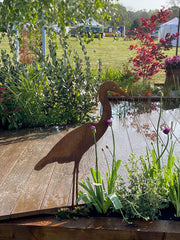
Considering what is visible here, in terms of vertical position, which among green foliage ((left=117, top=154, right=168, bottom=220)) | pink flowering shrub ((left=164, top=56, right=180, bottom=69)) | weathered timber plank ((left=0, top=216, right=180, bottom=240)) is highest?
pink flowering shrub ((left=164, top=56, right=180, bottom=69))

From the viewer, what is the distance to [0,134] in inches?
142

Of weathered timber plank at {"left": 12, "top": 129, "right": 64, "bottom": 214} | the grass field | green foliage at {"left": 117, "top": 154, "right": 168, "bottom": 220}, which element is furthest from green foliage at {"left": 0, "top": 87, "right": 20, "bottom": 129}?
the grass field

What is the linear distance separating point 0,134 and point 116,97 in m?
2.19

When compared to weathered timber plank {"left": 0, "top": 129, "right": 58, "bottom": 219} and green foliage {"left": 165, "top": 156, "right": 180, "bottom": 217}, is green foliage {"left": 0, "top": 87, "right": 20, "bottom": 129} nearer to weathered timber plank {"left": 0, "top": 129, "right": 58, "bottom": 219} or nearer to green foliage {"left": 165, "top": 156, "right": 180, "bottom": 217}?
weathered timber plank {"left": 0, "top": 129, "right": 58, "bottom": 219}

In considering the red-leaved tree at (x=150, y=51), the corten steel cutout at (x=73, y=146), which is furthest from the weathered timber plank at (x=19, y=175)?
the red-leaved tree at (x=150, y=51)

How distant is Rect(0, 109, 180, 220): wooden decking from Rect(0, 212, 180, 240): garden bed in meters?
0.09

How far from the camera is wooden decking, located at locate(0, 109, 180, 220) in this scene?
87.2 inches

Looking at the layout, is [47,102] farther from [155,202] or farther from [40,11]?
[155,202]

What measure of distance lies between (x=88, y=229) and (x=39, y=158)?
44.8 inches

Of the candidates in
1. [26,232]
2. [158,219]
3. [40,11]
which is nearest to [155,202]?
[158,219]

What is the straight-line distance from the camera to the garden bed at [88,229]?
6.35 feet

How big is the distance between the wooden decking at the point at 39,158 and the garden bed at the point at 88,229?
3.5 inches

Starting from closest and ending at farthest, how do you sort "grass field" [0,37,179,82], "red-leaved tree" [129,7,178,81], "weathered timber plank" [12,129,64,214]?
1. "weathered timber plank" [12,129,64,214]
2. "red-leaved tree" [129,7,178,81]
3. "grass field" [0,37,179,82]

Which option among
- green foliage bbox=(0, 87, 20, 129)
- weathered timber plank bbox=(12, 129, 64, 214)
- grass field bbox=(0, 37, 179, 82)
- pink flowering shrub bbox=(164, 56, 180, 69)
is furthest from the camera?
grass field bbox=(0, 37, 179, 82)
